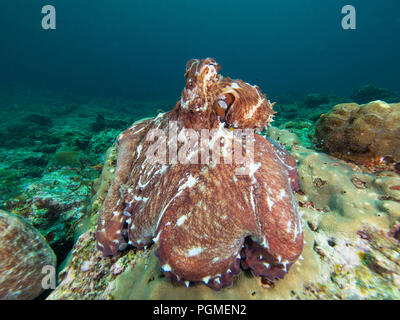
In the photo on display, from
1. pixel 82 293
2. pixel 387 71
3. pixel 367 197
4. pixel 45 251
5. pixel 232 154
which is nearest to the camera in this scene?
pixel 232 154

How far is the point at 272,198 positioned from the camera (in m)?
1.93

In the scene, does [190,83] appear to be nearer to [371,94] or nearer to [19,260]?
[19,260]

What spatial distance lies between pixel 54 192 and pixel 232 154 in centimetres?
517

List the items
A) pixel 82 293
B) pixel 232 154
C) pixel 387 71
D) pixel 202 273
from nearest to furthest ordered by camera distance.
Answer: pixel 202 273 → pixel 232 154 → pixel 82 293 → pixel 387 71

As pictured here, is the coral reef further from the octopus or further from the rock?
the rock

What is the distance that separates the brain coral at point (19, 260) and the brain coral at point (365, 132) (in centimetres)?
526

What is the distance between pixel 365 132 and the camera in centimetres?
312

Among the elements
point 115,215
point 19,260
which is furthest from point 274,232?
point 19,260

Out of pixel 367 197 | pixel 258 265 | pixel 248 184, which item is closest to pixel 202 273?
pixel 258 265

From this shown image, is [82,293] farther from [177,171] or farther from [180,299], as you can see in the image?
[177,171]

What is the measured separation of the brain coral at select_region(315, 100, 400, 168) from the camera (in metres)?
3.03

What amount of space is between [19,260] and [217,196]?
295 centimetres

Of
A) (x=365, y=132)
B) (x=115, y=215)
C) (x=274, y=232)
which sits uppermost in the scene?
(x=365, y=132)

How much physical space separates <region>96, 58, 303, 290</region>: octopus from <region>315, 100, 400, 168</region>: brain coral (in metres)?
2.07
